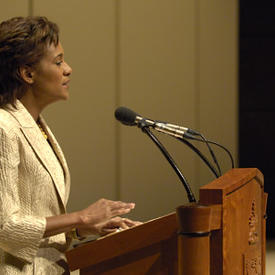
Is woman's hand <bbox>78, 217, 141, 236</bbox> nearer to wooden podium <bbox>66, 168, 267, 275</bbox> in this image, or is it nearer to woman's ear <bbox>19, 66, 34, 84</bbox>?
wooden podium <bbox>66, 168, 267, 275</bbox>

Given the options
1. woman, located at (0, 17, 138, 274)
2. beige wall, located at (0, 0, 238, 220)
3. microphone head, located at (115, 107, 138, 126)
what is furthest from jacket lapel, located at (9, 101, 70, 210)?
beige wall, located at (0, 0, 238, 220)

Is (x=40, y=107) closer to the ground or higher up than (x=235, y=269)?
higher up

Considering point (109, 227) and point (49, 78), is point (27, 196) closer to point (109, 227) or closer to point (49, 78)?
point (109, 227)

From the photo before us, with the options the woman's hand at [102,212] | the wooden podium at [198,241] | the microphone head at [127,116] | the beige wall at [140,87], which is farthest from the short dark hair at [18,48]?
the beige wall at [140,87]

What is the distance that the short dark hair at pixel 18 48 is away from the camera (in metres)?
1.68

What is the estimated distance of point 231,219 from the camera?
1193 millimetres

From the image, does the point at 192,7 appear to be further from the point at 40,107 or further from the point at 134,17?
the point at 40,107

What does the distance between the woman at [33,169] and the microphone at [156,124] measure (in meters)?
0.20

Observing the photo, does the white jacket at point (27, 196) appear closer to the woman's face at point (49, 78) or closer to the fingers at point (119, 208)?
the woman's face at point (49, 78)

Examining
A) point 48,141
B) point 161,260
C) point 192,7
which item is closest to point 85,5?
point 192,7

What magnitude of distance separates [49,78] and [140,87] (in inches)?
103

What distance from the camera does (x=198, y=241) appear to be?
103 centimetres

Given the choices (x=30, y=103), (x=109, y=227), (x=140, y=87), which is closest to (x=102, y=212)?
(x=109, y=227)

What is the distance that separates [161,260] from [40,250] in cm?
46
